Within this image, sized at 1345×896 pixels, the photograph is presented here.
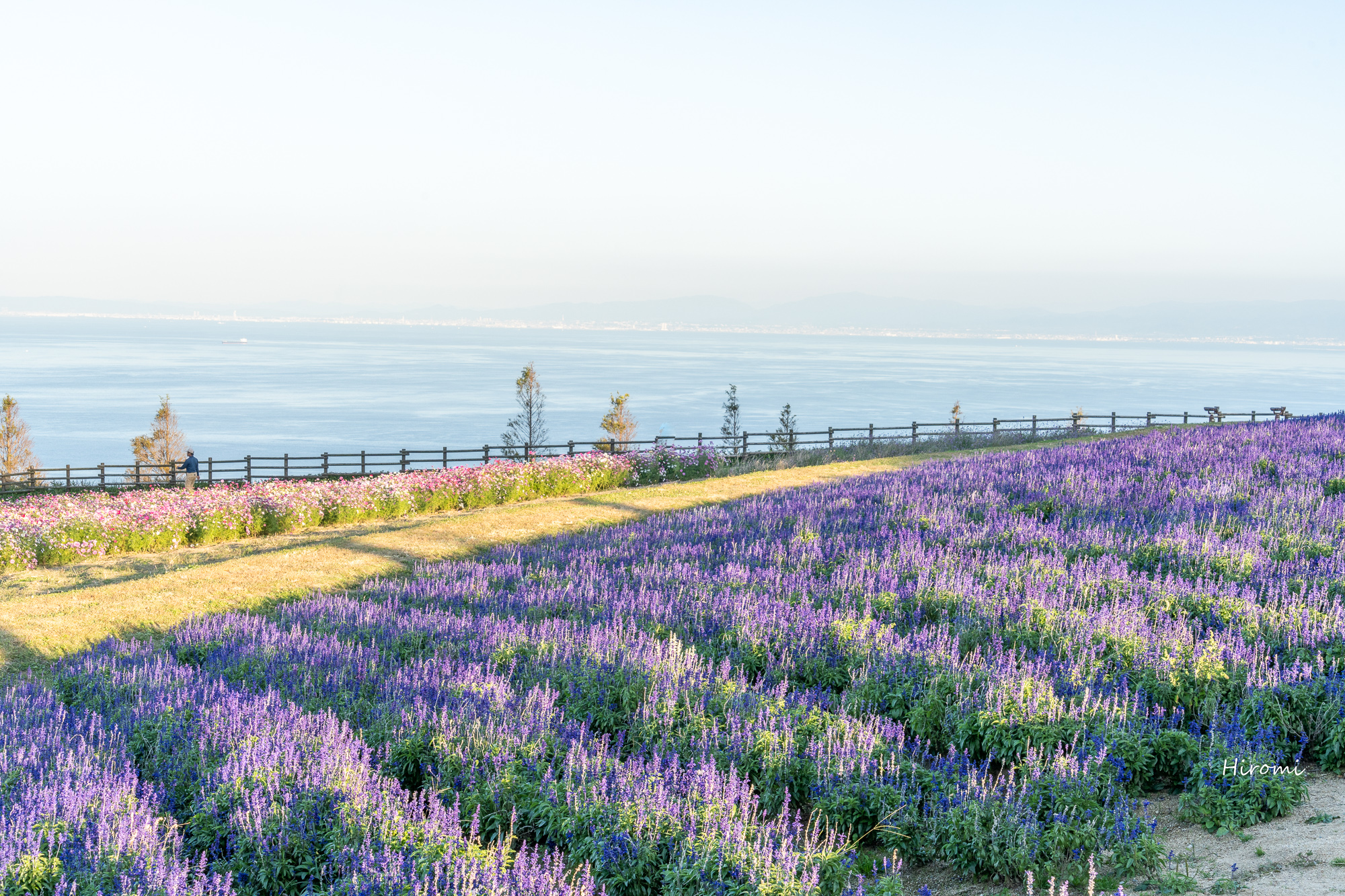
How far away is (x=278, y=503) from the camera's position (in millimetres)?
20703

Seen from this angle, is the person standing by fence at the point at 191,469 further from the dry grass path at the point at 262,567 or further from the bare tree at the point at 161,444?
the bare tree at the point at 161,444

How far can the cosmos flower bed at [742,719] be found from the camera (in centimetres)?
490

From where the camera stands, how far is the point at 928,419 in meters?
146

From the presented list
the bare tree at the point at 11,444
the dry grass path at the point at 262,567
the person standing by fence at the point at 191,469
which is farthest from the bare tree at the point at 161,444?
the dry grass path at the point at 262,567

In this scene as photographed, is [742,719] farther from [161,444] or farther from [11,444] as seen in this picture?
[161,444]

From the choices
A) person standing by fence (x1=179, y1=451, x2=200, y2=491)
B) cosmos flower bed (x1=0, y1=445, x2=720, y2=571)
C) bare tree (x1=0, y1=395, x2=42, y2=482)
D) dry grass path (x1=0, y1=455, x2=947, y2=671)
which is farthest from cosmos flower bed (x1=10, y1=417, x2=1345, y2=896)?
bare tree (x1=0, y1=395, x2=42, y2=482)

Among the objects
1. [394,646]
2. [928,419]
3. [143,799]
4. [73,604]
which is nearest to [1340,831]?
[143,799]

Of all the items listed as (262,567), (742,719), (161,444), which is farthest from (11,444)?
(742,719)

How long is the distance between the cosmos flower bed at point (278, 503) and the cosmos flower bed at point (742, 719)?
9300 millimetres

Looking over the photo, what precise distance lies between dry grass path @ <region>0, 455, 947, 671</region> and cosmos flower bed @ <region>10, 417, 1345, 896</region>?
5.47ft

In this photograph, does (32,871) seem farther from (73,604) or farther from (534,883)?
(73,604)

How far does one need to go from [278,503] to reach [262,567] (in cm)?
636

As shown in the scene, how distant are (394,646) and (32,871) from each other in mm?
4710

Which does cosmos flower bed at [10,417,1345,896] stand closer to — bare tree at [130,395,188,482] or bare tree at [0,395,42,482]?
bare tree at [130,395,188,482]
